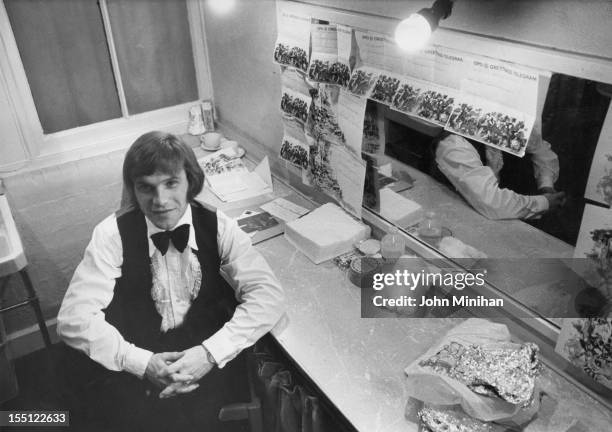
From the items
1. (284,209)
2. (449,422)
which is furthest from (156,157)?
(449,422)

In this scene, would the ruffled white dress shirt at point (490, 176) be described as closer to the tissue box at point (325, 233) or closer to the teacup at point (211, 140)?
the tissue box at point (325, 233)

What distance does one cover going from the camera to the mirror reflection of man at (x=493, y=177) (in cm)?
125

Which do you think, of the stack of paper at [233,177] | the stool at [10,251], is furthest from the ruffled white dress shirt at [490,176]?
the stool at [10,251]

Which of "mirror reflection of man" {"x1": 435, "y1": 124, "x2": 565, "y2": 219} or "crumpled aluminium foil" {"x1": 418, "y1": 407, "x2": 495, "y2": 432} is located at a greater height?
"mirror reflection of man" {"x1": 435, "y1": 124, "x2": 565, "y2": 219}

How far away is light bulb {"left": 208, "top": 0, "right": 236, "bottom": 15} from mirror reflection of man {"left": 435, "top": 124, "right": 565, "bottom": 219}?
1.27 m

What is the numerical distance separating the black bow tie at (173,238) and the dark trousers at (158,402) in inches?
18.2

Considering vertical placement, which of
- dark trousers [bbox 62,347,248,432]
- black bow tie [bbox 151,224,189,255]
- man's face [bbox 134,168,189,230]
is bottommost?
dark trousers [bbox 62,347,248,432]

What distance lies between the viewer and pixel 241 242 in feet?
→ 5.16

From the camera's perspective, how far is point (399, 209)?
176cm

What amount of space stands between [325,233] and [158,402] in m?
0.84

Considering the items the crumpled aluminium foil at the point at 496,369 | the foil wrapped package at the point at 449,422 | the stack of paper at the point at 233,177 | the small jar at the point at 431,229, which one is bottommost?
the foil wrapped package at the point at 449,422

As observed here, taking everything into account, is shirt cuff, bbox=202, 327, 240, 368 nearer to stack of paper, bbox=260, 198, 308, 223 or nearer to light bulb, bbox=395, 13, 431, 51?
stack of paper, bbox=260, 198, 308, 223

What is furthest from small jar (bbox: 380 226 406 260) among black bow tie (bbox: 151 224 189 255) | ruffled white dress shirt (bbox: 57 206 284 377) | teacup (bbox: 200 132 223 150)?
teacup (bbox: 200 132 223 150)

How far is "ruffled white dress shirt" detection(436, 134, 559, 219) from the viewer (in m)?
1.25
